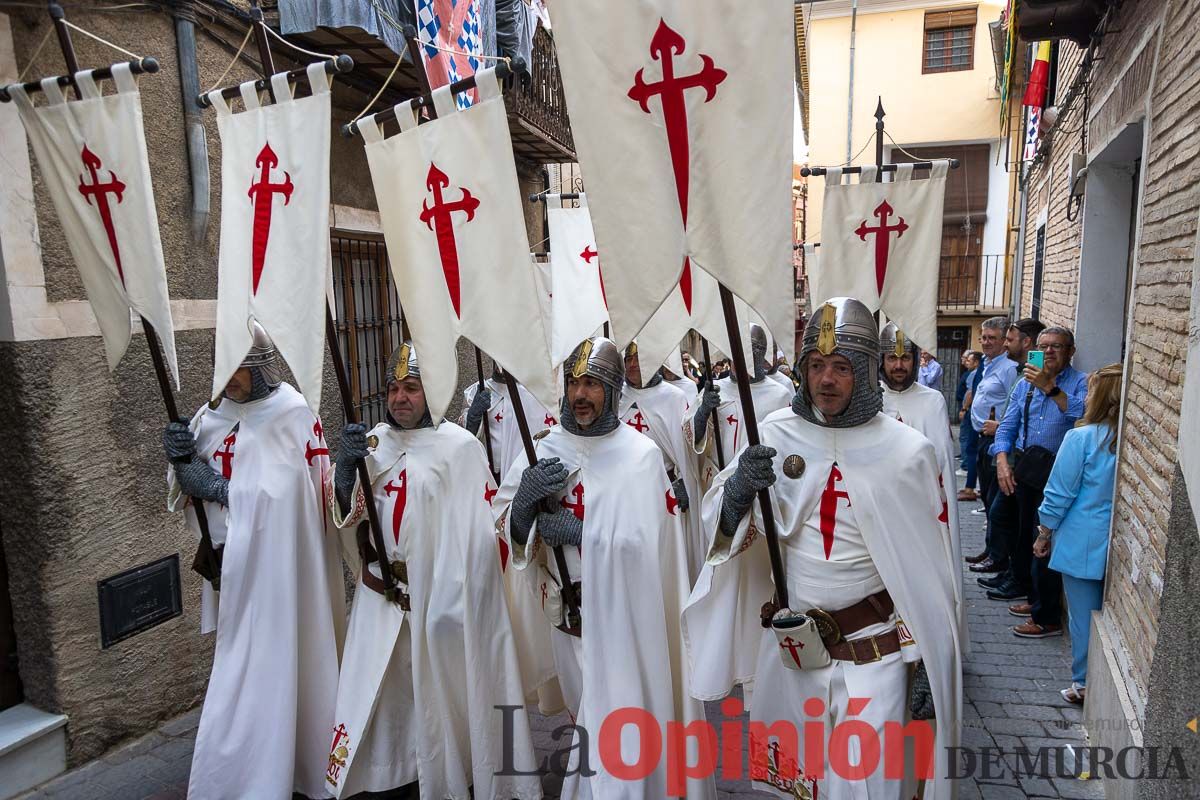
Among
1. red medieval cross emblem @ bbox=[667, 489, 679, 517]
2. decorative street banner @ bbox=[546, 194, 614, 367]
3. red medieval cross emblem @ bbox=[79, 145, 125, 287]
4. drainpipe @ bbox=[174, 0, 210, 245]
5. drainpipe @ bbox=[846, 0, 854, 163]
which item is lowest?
red medieval cross emblem @ bbox=[667, 489, 679, 517]

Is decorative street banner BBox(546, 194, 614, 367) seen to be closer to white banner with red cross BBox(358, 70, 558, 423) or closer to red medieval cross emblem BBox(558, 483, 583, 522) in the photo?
red medieval cross emblem BBox(558, 483, 583, 522)

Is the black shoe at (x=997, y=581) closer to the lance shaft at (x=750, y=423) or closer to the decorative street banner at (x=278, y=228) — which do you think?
the lance shaft at (x=750, y=423)

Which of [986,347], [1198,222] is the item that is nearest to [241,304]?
[1198,222]

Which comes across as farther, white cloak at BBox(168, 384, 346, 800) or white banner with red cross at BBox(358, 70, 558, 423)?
A: white cloak at BBox(168, 384, 346, 800)

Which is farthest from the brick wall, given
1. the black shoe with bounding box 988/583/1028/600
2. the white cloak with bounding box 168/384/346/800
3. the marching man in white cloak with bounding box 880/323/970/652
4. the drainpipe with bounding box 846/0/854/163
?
the drainpipe with bounding box 846/0/854/163

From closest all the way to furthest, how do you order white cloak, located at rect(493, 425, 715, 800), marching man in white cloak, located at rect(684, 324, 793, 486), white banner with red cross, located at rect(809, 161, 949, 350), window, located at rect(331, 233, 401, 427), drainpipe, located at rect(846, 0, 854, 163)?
white cloak, located at rect(493, 425, 715, 800) < white banner with red cross, located at rect(809, 161, 949, 350) < marching man in white cloak, located at rect(684, 324, 793, 486) < window, located at rect(331, 233, 401, 427) < drainpipe, located at rect(846, 0, 854, 163)

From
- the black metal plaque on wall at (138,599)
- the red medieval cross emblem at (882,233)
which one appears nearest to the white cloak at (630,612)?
the red medieval cross emblem at (882,233)

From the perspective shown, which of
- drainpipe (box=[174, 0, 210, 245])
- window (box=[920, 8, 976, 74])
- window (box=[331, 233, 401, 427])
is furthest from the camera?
window (box=[920, 8, 976, 74])

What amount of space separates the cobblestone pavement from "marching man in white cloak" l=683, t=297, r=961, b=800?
1.14 metres

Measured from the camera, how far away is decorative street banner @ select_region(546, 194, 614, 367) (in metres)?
5.80

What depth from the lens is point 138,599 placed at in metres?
4.93

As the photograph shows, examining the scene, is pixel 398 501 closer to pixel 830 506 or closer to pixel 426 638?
pixel 426 638

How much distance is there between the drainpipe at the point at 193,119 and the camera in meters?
5.16

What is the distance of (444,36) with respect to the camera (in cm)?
709
